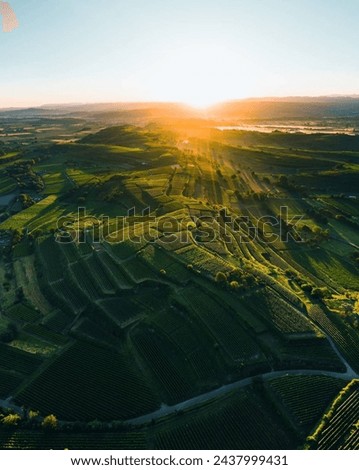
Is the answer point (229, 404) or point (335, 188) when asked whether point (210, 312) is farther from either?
point (335, 188)

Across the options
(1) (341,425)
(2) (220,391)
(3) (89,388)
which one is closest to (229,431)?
(2) (220,391)

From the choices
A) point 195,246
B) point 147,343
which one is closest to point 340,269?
point 195,246

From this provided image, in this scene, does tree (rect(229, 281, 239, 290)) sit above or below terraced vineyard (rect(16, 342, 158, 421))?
above

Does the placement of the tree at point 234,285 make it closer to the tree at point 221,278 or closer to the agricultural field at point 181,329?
the agricultural field at point 181,329

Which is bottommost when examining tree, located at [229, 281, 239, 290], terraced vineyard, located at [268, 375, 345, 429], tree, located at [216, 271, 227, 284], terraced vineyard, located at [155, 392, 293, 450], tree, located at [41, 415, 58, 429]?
terraced vineyard, located at [155, 392, 293, 450]

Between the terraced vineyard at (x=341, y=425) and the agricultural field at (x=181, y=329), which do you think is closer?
the terraced vineyard at (x=341, y=425)

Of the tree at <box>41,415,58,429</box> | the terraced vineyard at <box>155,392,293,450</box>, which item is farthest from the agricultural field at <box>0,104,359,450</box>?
the tree at <box>41,415,58,429</box>

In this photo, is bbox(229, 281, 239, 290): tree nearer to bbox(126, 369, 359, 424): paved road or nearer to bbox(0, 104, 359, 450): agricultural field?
bbox(0, 104, 359, 450): agricultural field

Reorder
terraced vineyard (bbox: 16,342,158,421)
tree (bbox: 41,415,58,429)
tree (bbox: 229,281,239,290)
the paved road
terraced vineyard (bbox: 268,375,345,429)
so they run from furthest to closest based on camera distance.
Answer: tree (bbox: 229,281,239,290) < terraced vineyard (bbox: 16,342,158,421) < the paved road < terraced vineyard (bbox: 268,375,345,429) < tree (bbox: 41,415,58,429)

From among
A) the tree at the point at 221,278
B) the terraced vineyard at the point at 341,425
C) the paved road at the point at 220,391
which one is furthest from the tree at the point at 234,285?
the terraced vineyard at the point at 341,425
